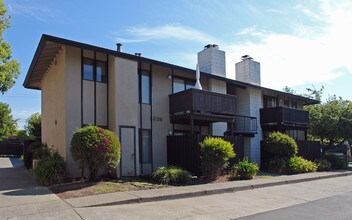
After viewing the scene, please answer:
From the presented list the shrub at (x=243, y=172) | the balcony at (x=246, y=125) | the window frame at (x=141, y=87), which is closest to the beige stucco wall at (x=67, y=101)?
the window frame at (x=141, y=87)

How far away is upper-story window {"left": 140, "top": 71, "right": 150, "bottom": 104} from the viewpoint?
17.0 metres

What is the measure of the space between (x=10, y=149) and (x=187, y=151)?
90.5ft

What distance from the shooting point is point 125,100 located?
1545 cm

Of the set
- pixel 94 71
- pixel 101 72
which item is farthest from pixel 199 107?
pixel 94 71

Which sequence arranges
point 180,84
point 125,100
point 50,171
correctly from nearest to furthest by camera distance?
point 50,171
point 125,100
point 180,84

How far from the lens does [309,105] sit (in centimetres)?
3078

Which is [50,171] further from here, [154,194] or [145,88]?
[145,88]

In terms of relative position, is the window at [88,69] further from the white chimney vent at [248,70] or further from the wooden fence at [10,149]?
the wooden fence at [10,149]

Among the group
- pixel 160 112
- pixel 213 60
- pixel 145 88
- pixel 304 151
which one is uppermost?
pixel 213 60

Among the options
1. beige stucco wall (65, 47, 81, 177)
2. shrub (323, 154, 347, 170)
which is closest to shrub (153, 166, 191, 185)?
beige stucco wall (65, 47, 81, 177)

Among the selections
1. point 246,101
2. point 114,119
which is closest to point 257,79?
point 246,101

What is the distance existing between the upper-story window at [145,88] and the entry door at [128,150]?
6.85 feet

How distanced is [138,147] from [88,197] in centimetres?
629

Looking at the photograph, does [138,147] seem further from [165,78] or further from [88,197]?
[88,197]
